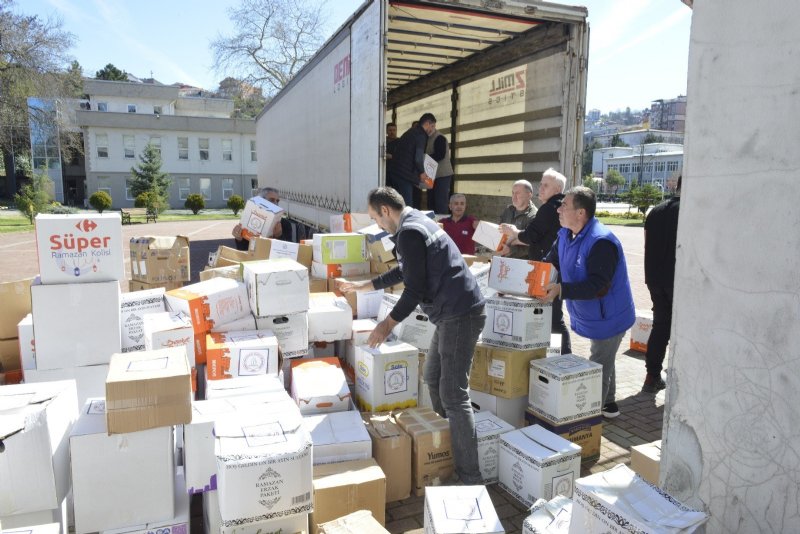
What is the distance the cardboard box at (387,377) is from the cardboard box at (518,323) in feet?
2.06

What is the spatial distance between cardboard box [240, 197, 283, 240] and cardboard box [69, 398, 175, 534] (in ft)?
14.3

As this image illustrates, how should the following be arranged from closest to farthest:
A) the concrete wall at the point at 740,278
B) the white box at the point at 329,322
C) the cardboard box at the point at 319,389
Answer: the concrete wall at the point at 740,278
the cardboard box at the point at 319,389
the white box at the point at 329,322

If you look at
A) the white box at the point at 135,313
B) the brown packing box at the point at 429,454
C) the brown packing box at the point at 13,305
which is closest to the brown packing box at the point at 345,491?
the brown packing box at the point at 429,454

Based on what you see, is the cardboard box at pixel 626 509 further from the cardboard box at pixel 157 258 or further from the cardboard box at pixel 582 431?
the cardboard box at pixel 157 258

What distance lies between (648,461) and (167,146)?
41.9 metres

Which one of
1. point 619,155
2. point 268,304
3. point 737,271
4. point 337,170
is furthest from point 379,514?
point 619,155

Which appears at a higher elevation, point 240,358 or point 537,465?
point 240,358

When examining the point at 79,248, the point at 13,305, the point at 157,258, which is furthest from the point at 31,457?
the point at 157,258

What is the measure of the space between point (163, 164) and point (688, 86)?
4193cm

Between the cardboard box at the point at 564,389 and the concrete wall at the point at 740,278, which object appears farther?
the cardboard box at the point at 564,389

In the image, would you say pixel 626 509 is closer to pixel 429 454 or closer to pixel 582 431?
pixel 429 454

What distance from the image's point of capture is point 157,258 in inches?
230

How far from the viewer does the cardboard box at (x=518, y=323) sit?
4.10 m

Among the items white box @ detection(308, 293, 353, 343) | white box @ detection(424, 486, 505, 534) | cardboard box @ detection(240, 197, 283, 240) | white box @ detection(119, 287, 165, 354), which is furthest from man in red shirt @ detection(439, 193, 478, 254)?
white box @ detection(424, 486, 505, 534)
